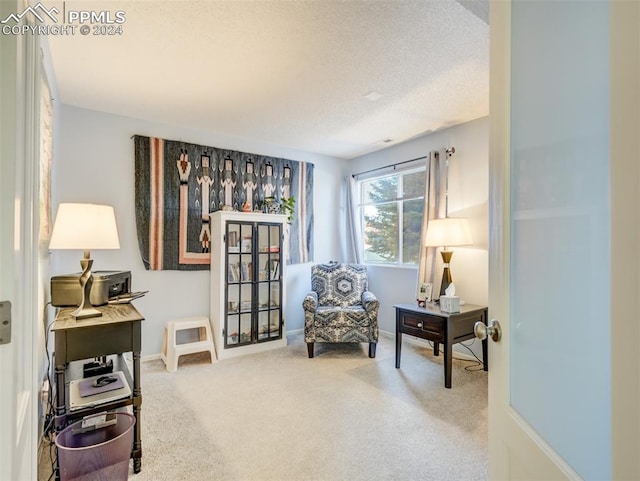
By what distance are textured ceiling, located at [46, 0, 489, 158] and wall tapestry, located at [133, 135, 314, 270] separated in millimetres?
365

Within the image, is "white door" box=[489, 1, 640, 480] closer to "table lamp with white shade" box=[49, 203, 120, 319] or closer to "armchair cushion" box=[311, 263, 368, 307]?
"table lamp with white shade" box=[49, 203, 120, 319]

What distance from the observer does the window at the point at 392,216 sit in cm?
396

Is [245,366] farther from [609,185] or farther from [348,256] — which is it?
[609,185]

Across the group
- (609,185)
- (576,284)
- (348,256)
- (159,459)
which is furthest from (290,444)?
(348,256)

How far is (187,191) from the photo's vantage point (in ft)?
11.5

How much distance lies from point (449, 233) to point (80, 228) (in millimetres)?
2873

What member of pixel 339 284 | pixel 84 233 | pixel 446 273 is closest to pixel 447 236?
pixel 446 273

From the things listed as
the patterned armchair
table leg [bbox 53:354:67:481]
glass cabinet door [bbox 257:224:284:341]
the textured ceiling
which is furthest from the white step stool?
the textured ceiling

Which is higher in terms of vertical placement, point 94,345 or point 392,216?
point 392,216

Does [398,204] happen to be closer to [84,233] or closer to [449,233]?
[449,233]

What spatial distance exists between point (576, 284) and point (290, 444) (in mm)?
1793

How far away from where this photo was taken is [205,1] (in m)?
1.66

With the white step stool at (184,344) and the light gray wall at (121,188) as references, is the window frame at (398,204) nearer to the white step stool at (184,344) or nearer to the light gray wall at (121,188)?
the light gray wall at (121,188)

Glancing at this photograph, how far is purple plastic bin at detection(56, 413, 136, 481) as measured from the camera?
1415 mm
